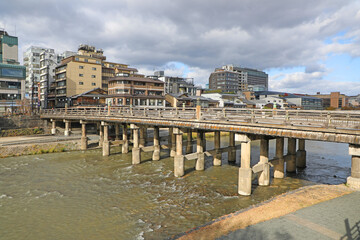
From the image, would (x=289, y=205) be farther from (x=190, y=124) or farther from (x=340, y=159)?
(x=340, y=159)

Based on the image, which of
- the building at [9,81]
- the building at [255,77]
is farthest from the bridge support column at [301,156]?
the building at [255,77]

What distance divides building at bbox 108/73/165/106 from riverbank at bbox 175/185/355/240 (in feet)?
164

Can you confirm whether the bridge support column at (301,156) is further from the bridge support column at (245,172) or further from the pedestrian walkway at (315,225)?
the pedestrian walkway at (315,225)

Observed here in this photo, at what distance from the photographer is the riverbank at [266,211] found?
31.6 ft

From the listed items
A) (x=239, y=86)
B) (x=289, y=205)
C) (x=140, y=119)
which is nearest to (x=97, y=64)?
(x=140, y=119)

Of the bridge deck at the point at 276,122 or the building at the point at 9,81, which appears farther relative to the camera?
the building at the point at 9,81

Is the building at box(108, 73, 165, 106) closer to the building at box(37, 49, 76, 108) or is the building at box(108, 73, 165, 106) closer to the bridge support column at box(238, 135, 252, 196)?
the building at box(37, 49, 76, 108)

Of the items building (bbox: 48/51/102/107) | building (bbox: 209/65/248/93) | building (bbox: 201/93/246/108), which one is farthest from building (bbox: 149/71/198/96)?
building (bbox: 209/65/248/93)

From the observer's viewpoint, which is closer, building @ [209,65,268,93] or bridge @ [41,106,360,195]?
bridge @ [41,106,360,195]

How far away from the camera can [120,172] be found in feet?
75.2

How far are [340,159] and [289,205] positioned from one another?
22158 mm

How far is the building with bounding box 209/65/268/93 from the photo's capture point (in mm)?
136750

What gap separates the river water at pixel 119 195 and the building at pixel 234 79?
10758 centimetres

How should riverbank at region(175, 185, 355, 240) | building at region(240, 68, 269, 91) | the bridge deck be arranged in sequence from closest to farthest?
riverbank at region(175, 185, 355, 240) < the bridge deck < building at region(240, 68, 269, 91)
